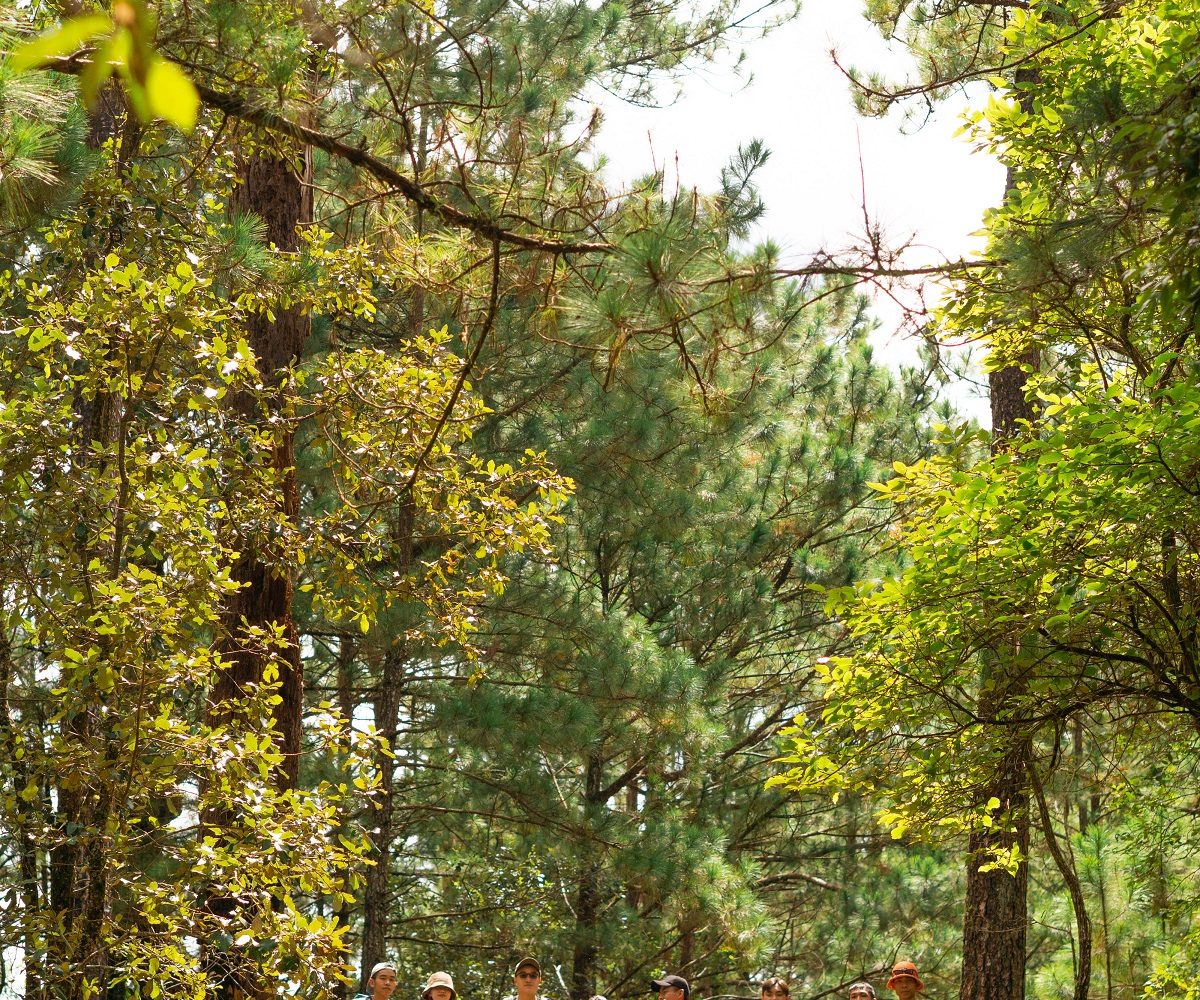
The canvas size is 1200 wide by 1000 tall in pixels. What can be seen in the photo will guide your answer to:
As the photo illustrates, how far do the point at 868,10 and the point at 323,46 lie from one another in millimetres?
4094

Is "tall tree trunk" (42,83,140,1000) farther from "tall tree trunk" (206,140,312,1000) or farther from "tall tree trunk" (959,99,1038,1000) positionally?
"tall tree trunk" (959,99,1038,1000)

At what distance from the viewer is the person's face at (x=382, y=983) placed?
5.32m

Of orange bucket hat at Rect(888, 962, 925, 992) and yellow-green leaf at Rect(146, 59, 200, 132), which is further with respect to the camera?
orange bucket hat at Rect(888, 962, 925, 992)

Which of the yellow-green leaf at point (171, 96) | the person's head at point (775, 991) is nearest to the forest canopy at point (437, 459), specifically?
the yellow-green leaf at point (171, 96)

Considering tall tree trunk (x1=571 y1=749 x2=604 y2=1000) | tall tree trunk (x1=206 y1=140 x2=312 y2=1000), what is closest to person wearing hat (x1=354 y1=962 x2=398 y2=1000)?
tall tree trunk (x1=206 y1=140 x2=312 y2=1000)

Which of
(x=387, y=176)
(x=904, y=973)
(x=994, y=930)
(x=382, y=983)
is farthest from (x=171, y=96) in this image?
(x=994, y=930)

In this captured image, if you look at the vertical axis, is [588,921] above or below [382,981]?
above

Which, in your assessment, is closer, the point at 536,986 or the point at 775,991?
the point at 536,986

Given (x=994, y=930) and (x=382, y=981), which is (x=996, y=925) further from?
(x=382, y=981)

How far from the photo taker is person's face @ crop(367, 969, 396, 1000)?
5.32 metres

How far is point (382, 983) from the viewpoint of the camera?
5.33 metres

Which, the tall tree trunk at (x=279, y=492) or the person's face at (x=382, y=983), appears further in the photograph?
the person's face at (x=382, y=983)

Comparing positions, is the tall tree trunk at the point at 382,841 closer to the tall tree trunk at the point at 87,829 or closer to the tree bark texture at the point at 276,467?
the tree bark texture at the point at 276,467

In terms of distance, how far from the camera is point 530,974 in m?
5.47
